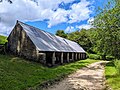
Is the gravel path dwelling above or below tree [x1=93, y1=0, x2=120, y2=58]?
below

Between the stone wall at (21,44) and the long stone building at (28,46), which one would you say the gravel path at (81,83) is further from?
the stone wall at (21,44)

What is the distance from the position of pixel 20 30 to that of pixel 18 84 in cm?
1672

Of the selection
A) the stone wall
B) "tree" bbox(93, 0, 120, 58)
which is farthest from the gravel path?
"tree" bbox(93, 0, 120, 58)

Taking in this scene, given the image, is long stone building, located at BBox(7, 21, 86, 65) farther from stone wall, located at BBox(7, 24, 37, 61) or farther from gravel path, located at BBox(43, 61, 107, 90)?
gravel path, located at BBox(43, 61, 107, 90)

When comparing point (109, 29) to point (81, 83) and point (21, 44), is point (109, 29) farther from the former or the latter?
point (81, 83)

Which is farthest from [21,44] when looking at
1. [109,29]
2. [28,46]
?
[109,29]

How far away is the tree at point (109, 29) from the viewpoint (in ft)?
96.8

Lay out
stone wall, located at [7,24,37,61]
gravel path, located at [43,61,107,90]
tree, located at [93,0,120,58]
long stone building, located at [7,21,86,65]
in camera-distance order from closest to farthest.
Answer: gravel path, located at [43,61,107,90], long stone building, located at [7,21,86,65], stone wall, located at [7,24,37,61], tree, located at [93,0,120,58]

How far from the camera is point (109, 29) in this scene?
32375 mm

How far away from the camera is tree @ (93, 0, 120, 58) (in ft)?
96.8

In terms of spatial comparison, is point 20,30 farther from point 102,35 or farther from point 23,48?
point 102,35

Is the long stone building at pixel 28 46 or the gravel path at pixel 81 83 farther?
the long stone building at pixel 28 46

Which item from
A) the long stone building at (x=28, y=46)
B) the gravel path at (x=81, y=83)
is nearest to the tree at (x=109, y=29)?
the long stone building at (x=28, y=46)

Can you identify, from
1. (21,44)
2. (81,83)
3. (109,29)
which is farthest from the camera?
(109,29)
